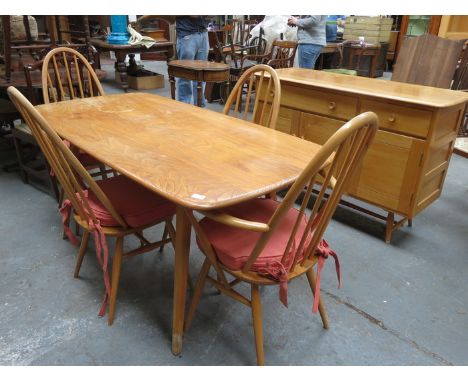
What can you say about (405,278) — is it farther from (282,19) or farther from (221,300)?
(282,19)

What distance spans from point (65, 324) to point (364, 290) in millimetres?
1323

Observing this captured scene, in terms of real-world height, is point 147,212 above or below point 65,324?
above

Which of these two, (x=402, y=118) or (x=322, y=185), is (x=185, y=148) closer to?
(x=322, y=185)

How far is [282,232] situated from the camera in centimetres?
135

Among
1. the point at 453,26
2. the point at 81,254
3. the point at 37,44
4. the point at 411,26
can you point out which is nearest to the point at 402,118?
the point at 81,254

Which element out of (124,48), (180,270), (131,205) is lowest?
(180,270)

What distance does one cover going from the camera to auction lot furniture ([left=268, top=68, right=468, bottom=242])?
1.94 meters

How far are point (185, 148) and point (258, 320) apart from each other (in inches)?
25.7

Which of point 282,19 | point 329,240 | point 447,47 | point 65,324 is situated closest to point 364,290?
point 329,240

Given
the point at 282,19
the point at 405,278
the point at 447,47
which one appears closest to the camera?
A: the point at 405,278

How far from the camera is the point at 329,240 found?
7.32 feet

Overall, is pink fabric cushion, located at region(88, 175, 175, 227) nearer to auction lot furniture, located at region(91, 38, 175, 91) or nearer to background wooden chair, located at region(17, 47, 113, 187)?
background wooden chair, located at region(17, 47, 113, 187)

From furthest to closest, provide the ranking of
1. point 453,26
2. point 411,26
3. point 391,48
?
1. point 391,48
2. point 411,26
3. point 453,26

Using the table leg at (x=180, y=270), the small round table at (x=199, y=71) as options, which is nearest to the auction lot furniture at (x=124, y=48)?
the small round table at (x=199, y=71)
